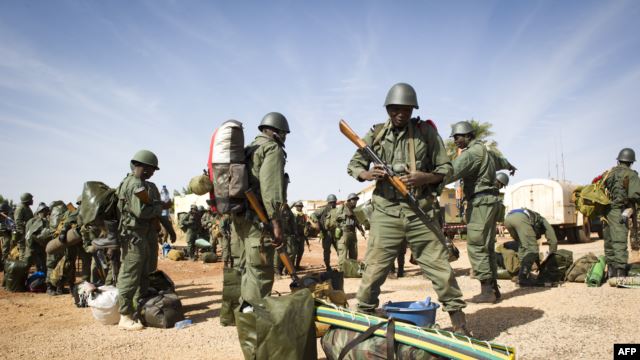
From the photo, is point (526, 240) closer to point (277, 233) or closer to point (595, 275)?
point (595, 275)

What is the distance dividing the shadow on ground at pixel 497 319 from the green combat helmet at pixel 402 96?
8.41 ft

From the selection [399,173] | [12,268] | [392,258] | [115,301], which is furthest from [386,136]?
[12,268]

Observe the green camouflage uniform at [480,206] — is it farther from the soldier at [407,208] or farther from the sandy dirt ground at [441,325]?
the soldier at [407,208]

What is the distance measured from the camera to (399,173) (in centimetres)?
389

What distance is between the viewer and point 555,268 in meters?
7.39

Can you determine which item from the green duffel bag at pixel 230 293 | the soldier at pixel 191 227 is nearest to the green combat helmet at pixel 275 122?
the green duffel bag at pixel 230 293

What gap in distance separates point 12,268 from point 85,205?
4.75m

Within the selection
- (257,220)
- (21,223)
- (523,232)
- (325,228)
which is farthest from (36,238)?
(523,232)

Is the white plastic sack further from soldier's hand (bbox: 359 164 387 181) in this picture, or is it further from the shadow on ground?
the shadow on ground

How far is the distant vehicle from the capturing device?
17406mm

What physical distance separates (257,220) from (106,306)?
112 inches

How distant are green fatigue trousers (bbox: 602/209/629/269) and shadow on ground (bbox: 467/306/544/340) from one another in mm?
3031

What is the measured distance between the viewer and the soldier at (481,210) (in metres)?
6.00

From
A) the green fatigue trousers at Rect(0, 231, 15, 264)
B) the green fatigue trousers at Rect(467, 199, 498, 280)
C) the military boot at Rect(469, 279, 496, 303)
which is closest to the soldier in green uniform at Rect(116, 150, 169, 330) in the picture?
the green fatigue trousers at Rect(467, 199, 498, 280)
